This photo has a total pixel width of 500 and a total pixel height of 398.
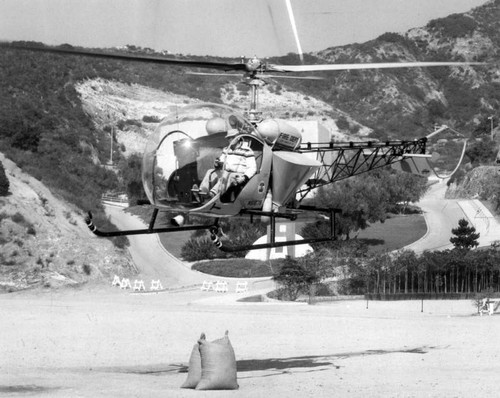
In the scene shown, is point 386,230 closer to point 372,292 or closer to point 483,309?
point 372,292

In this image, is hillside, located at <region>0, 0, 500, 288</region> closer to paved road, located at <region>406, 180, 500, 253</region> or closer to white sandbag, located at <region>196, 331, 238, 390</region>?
paved road, located at <region>406, 180, 500, 253</region>

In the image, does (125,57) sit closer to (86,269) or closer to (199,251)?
Result: (86,269)

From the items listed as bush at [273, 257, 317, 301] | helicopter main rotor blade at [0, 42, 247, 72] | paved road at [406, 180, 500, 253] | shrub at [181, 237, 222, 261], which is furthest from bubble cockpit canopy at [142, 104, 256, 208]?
paved road at [406, 180, 500, 253]

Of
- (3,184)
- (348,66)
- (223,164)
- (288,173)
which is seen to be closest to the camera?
(348,66)

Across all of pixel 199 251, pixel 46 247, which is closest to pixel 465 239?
pixel 199 251

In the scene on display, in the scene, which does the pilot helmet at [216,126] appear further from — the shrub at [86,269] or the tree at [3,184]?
the tree at [3,184]

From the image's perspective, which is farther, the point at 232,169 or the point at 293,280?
the point at 293,280
